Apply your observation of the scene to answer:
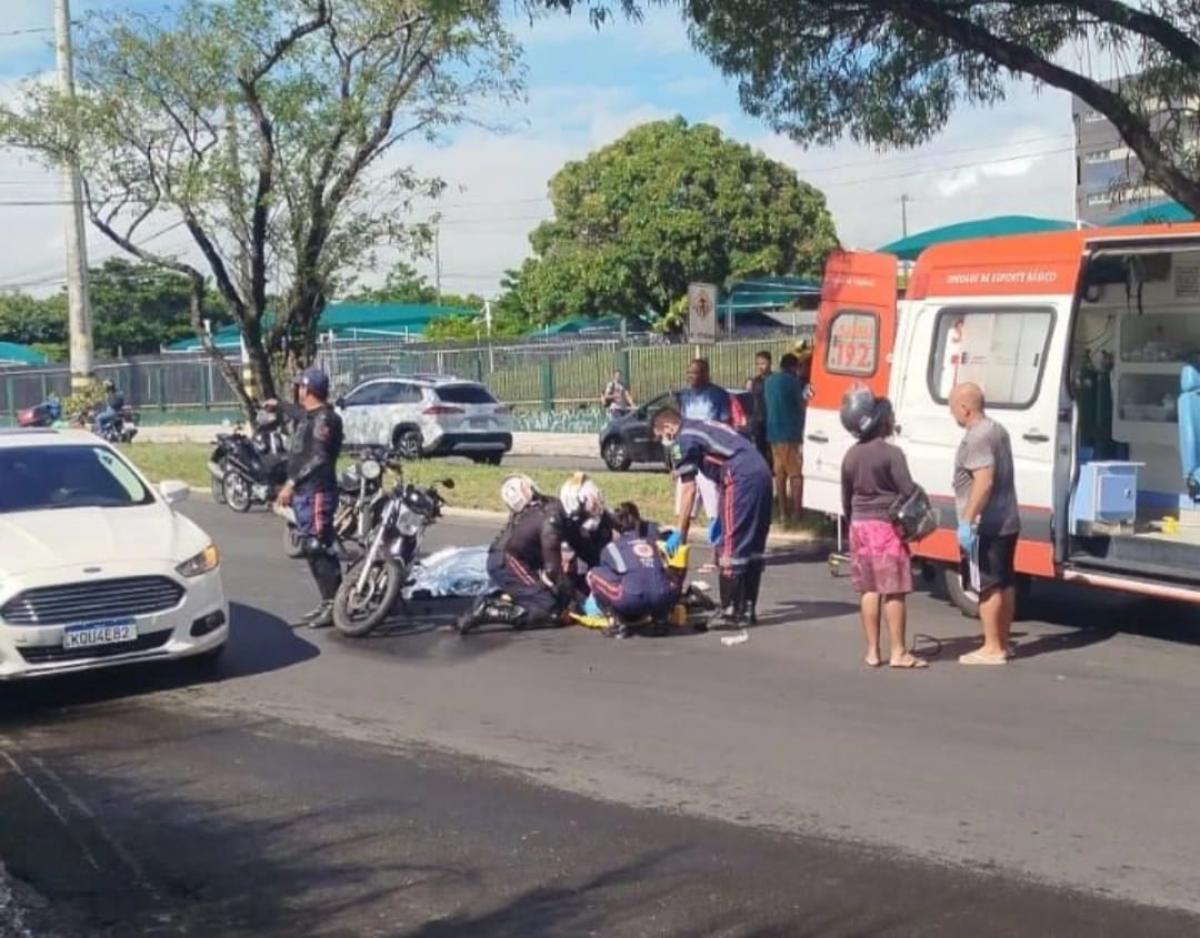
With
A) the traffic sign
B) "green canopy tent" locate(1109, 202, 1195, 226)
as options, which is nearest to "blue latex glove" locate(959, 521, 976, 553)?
"green canopy tent" locate(1109, 202, 1195, 226)

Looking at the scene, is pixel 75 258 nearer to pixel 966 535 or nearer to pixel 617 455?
pixel 617 455

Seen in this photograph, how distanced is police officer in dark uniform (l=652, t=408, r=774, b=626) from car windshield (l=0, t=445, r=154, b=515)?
11.9 ft

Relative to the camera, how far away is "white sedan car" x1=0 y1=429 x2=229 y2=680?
9703mm

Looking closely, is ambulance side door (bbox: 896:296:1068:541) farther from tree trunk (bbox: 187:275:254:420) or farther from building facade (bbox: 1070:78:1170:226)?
tree trunk (bbox: 187:275:254:420)

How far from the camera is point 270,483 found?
70.0 ft

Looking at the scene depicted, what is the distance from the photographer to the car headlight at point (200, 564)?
1030 centimetres

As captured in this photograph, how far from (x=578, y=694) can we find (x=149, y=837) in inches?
128

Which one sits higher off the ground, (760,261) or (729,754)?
(760,261)

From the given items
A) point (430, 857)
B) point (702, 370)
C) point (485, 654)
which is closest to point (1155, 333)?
point (702, 370)

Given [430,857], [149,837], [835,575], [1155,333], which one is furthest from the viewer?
[835,575]

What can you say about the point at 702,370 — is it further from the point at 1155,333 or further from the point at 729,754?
the point at 729,754

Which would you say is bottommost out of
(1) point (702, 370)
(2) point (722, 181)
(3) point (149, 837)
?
(3) point (149, 837)

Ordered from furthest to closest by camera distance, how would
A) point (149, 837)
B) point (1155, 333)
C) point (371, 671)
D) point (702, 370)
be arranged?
point (702, 370), point (1155, 333), point (371, 671), point (149, 837)

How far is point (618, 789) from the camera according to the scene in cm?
776
